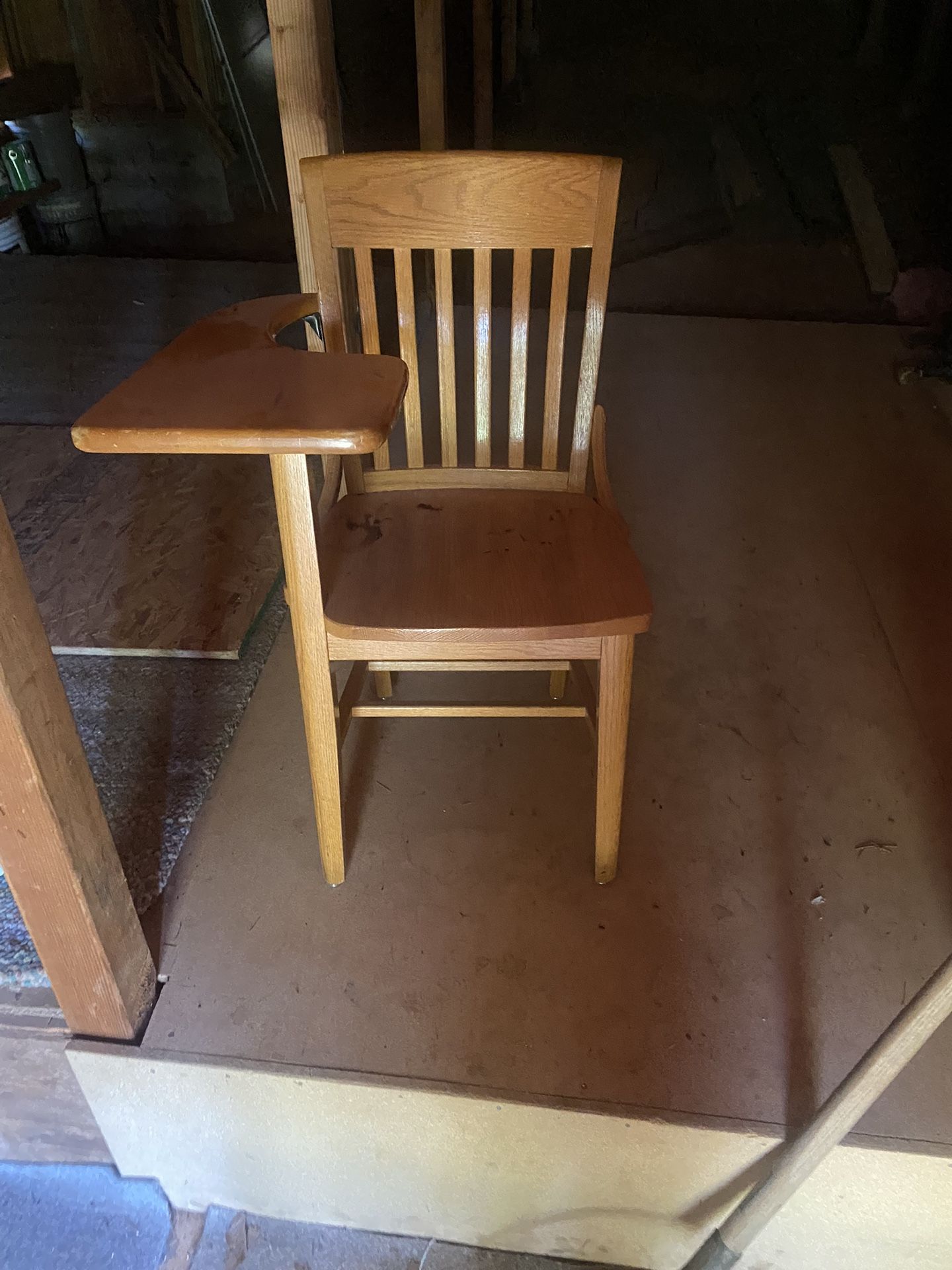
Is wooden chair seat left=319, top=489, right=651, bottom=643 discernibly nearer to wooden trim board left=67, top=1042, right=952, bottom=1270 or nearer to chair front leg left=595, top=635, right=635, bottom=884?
chair front leg left=595, top=635, right=635, bottom=884

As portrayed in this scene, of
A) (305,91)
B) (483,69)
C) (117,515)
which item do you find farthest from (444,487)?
(483,69)

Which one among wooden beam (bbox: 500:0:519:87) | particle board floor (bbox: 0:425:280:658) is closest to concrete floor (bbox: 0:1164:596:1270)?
particle board floor (bbox: 0:425:280:658)

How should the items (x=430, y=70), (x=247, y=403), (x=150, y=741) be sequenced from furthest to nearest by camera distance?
(x=430, y=70) < (x=150, y=741) < (x=247, y=403)

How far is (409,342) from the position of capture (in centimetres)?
130

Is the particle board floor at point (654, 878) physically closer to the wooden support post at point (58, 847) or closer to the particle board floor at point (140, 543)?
the wooden support post at point (58, 847)

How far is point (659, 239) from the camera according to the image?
4.61 m

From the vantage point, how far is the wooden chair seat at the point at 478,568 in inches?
42.2

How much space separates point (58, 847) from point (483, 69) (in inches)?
152

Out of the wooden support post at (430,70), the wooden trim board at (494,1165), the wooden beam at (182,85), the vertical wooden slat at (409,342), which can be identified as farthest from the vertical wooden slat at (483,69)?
the wooden trim board at (494,1165)

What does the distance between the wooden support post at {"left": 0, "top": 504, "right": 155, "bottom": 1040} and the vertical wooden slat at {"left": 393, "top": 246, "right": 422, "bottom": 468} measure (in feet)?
1.97

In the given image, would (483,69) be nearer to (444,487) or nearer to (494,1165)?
(444,487)

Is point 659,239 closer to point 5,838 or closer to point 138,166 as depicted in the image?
point 138,166

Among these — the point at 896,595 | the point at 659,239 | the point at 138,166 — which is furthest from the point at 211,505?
the point at 138,166

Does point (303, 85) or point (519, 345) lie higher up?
point (303, 85)
